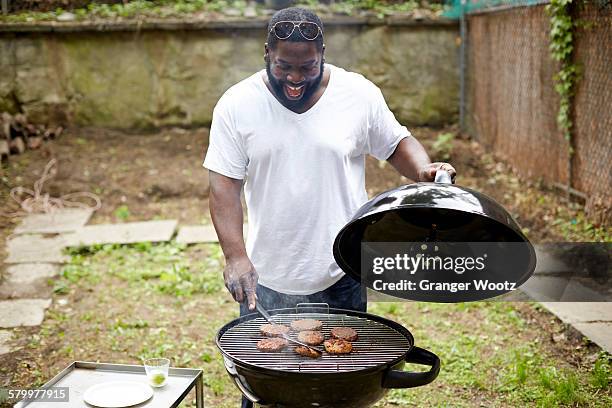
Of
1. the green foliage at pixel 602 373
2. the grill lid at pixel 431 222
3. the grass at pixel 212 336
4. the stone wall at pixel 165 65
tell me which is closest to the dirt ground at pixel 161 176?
the stone wall at pixel 165 65

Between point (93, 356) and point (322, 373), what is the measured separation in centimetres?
288

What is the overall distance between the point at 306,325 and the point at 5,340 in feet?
10.0

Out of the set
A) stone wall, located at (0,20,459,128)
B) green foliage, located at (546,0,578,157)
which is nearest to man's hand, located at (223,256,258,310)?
green foliage, located at (546,0,578,157)

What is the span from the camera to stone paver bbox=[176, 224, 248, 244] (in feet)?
23.3

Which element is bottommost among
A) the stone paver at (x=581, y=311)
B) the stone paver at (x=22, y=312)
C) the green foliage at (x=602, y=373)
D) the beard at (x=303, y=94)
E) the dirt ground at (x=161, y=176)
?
the stone paver at (x=22, y=312)

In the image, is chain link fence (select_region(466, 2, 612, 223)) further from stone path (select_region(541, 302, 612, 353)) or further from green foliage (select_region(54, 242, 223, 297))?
green foliage (select_region(54, 242, 223, 297))

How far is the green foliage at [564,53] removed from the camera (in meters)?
6.44

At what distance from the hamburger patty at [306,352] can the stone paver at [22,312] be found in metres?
3.30

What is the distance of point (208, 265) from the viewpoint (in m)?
6.54

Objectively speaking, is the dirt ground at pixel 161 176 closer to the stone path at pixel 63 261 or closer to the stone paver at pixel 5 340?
the stone path at pixel 63 261

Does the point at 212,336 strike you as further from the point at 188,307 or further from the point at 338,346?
the point at 338,346

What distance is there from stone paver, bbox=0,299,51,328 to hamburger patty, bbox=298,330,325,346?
3.24m

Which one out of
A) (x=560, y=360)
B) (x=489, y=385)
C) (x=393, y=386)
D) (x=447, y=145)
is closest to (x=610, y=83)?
(x=560, y=360)

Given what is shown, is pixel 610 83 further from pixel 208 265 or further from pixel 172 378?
pixel 172 378
